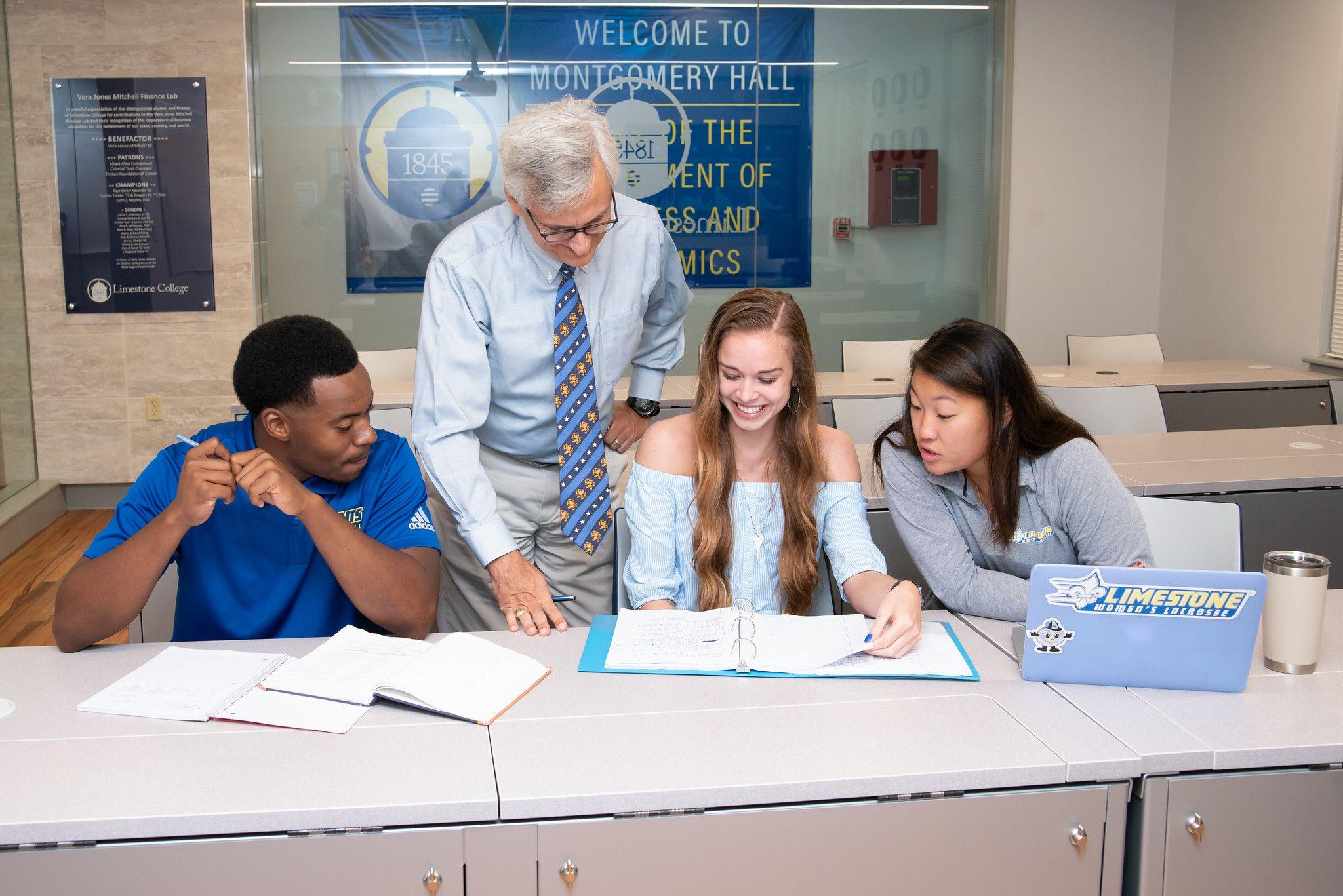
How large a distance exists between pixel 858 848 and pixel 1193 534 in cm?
123

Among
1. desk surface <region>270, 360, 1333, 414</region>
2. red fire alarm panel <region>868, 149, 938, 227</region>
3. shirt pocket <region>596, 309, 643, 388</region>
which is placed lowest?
desk surface <region>270, 360, 1333, 414</region>

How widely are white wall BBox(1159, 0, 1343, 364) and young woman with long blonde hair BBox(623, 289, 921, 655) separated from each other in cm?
404

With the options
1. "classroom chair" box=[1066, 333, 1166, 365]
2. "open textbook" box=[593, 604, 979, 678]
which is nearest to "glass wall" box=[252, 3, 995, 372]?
"classroom chair" box=[1066, 333, 1166, 365]

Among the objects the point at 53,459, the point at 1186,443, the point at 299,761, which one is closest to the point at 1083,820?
the point at 299,761

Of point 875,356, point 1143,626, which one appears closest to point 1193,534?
point 1143,626

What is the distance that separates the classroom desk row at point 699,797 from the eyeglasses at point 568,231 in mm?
847

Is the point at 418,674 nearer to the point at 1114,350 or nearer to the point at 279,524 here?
the point at 279,524

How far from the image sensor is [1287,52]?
5.29 meters

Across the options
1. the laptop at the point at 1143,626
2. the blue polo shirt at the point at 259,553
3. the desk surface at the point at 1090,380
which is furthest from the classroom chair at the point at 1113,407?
the blue polo shirt at the point at 259,553

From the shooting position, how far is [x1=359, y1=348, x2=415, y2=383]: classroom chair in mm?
4480

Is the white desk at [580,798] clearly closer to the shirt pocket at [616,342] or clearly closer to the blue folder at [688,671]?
the blue folder at [688,671]

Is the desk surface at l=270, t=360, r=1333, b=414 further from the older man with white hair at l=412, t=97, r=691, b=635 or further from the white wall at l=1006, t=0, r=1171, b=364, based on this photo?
the older man with white hair at l=412, t=97, r=691, b=635

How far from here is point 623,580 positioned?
2.14 metres

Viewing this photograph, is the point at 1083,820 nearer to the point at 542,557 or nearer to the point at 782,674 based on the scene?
the point at 782,674
